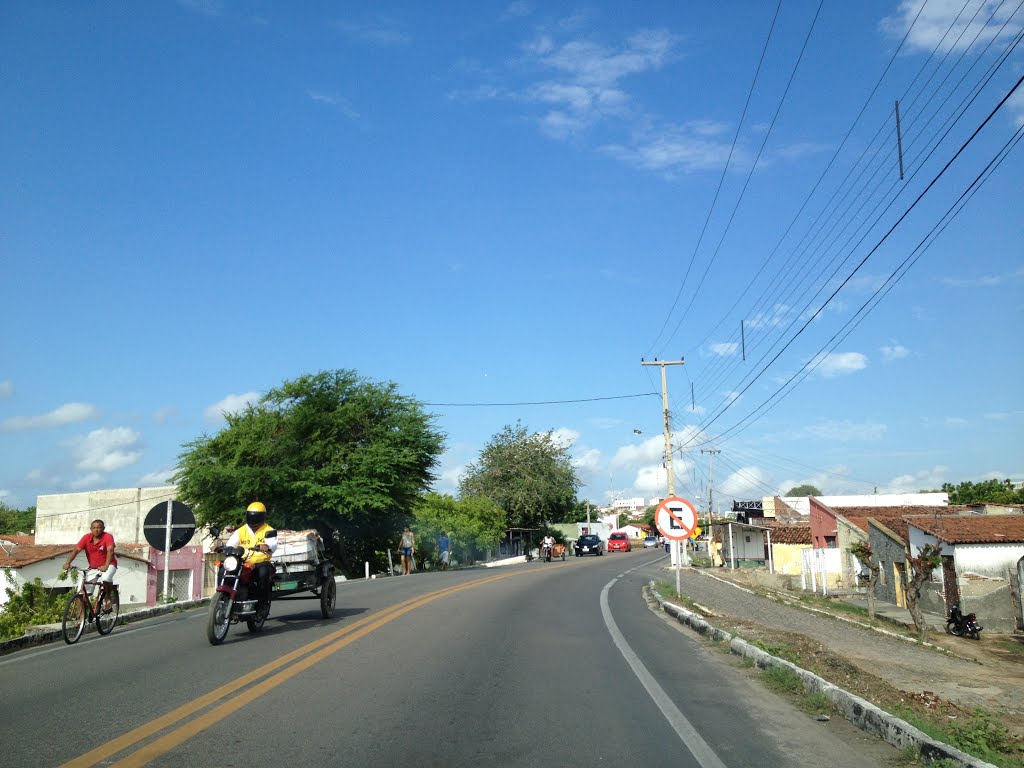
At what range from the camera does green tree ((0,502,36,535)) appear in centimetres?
8575

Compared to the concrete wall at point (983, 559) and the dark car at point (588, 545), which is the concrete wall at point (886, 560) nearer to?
the concrete wall at point (983, 559)

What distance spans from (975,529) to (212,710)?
33.2 m

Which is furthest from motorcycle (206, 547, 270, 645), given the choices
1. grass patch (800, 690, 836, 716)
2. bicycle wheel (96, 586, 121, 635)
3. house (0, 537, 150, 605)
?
house (0, 537, 150, 605)

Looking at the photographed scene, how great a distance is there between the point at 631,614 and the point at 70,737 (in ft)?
40.3

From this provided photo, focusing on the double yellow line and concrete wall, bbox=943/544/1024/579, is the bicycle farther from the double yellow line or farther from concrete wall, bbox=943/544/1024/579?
concrete wall, bbox=943/544/1024/579

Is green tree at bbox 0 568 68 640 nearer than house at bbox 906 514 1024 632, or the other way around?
green tree at bbox 0 568 68 640

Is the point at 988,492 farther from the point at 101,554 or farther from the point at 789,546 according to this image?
the point at 101,554

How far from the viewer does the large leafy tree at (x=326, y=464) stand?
1471 inches

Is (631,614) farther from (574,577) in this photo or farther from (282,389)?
(282,389)

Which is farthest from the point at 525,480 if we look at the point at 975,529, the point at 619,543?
the point at 975,529

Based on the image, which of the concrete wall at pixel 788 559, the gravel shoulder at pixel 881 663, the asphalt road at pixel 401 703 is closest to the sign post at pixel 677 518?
the gravel shoulder at pixel 881 663

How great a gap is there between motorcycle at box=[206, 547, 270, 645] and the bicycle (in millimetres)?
2425

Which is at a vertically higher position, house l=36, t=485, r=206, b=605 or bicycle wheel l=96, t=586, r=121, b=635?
house l=36, t=485, r=206, b=605

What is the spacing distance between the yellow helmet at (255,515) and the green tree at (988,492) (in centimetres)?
6862
